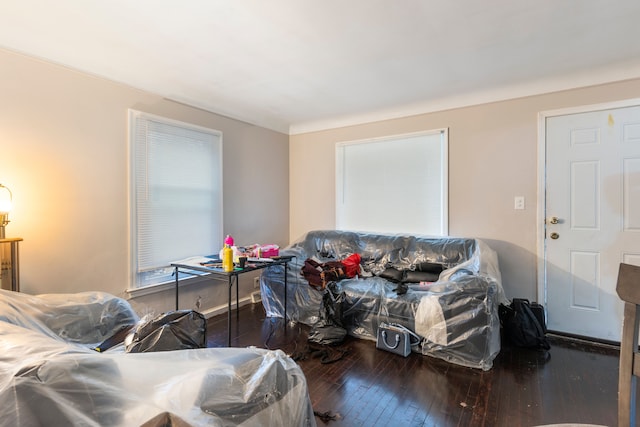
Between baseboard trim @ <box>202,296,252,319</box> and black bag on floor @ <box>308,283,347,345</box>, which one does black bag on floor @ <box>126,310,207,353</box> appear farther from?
baseboard trim @ <box>202,296,252,319</box>

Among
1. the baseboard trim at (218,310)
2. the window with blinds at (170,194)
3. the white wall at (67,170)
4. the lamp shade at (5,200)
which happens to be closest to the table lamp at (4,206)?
the lamp shade at (5,200)

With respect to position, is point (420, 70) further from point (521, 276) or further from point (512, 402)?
point (512, 402)

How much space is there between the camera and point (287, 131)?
4430 mm

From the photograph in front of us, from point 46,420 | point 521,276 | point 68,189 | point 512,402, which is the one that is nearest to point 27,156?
point 68,189

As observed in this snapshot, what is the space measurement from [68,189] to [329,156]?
2.82 m

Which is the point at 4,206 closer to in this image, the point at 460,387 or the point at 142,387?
the point at 142,387

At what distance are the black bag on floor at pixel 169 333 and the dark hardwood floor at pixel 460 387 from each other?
2.74 feet

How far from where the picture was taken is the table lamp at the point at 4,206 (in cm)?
191

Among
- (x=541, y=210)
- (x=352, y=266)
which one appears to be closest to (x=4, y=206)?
(x=352, y=266)

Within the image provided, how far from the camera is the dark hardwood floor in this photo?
1779 millimetres

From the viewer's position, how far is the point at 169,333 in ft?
5.48

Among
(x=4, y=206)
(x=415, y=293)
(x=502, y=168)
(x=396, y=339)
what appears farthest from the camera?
(x=502, y=168)

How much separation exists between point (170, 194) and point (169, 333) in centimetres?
167

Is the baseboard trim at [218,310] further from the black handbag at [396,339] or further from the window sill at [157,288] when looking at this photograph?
the black handbag at [396,339]
